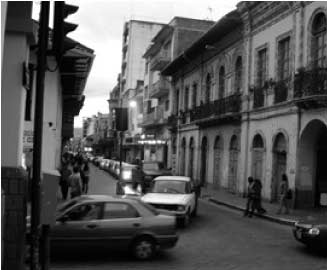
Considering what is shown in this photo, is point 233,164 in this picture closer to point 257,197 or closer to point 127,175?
point 127,175

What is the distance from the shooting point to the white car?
51.9ft

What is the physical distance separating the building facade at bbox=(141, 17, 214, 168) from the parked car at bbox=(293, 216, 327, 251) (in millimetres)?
31298

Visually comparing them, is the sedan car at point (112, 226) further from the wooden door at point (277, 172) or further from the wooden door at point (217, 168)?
the wooden door at point (217, 168)

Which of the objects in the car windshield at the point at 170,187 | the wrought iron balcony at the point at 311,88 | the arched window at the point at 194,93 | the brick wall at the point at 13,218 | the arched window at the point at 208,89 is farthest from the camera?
the arched window at the point at 194,93

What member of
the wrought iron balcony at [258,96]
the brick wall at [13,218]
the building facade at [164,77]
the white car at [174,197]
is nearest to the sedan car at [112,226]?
the brick wall at [13,218]

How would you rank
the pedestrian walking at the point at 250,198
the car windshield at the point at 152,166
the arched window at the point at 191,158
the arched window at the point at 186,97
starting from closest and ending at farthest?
the pedestrian walking at the point at 250,198
the car windshield at the point at 152,166
the arched window at the point at 191,158
the arched window at the point at 186,97

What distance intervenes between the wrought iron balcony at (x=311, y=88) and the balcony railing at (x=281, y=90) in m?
1.67

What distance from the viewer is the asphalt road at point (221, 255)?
34.7 feet

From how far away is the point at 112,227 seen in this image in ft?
35.4

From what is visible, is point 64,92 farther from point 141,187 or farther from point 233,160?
point 233,160

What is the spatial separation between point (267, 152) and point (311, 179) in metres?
3.38

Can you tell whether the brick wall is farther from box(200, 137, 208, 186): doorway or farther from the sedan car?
box(200, 137, 208, 186): doorway

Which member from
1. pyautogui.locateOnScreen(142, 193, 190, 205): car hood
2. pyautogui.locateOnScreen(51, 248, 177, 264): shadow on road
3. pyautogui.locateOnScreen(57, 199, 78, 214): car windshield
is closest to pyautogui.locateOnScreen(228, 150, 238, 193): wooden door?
pyautogui.locateOnScreen(142, 193, 190, 205): car hood

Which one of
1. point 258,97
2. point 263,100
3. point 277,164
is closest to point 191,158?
point 258,97
